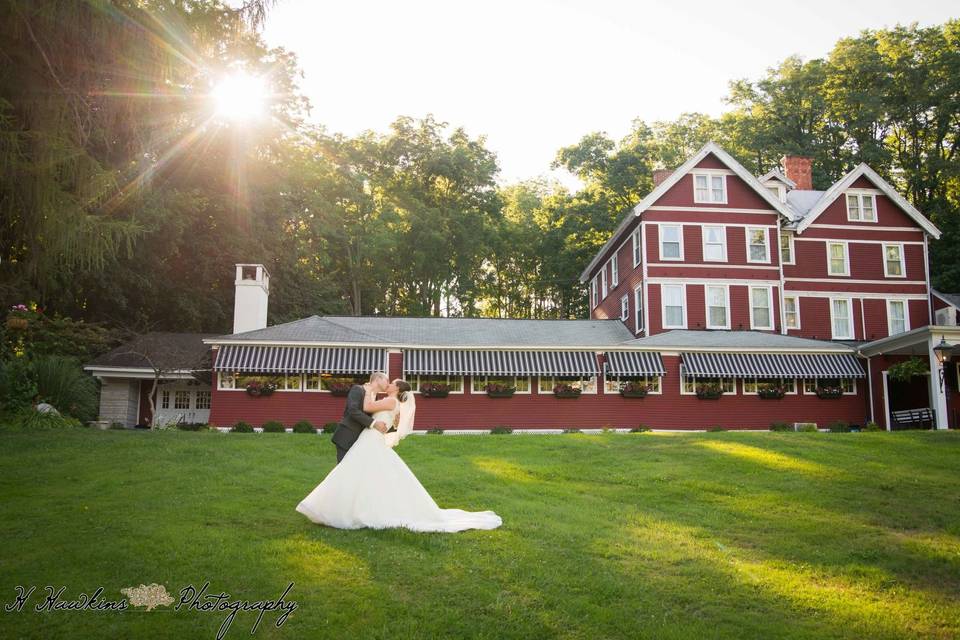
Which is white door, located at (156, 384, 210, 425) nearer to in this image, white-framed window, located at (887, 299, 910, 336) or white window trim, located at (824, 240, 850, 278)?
white window trim, located at (824, 240, 850, 278)

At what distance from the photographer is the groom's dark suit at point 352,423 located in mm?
9258

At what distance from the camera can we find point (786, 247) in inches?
1309

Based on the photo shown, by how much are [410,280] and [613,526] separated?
129ft

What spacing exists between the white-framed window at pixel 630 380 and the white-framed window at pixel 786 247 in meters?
10.6

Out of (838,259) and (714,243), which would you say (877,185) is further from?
(714,243)

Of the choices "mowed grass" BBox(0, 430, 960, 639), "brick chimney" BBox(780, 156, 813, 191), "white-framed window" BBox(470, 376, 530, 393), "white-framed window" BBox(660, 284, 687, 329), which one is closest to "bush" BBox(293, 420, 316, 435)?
"white-framed window" BBox(470, 376, 530, 393)

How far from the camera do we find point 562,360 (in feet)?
86.9

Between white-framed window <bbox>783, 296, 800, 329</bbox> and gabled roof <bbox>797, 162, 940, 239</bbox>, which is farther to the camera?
gabled roof <bbox>797, 162, 940, 239</bbox>

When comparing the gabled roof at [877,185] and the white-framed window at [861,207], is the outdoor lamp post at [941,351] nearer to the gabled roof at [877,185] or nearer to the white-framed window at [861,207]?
the gabled roof at [877,185]

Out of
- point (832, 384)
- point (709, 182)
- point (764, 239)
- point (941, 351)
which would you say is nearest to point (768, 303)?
point (764, 239)

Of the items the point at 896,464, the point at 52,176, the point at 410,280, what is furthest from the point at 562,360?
the point at 410,280

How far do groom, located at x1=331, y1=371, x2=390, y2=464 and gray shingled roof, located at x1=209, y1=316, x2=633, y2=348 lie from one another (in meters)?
16.5

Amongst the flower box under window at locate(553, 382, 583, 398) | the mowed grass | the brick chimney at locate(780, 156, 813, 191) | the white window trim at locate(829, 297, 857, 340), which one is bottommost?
the mowed grass

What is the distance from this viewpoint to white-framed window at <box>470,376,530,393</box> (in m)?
26.5
